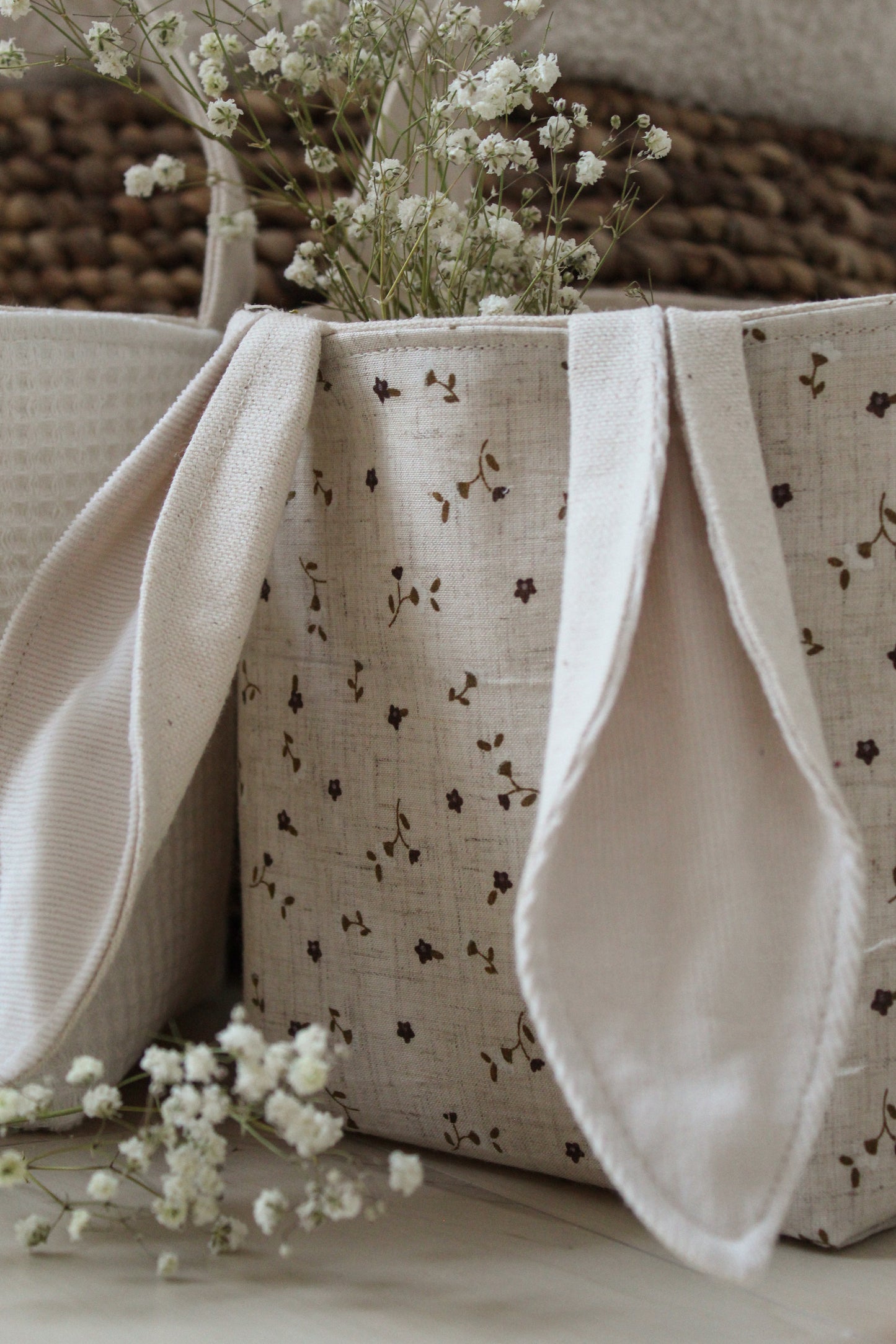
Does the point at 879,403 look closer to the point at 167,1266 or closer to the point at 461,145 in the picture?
the point at 461,145

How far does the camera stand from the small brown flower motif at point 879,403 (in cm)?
43

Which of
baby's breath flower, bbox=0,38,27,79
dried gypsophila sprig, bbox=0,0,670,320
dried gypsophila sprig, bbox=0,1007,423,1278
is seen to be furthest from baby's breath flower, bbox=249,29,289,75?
dried gypsophila sprig, bbox=0,1007,423,1278

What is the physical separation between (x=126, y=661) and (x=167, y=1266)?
0.22 meters

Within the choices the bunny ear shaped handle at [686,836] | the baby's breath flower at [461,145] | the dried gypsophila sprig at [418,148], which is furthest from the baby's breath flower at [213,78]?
the bunny ear shaped handle at [686,836]

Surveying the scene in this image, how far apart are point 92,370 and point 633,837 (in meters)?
0.34

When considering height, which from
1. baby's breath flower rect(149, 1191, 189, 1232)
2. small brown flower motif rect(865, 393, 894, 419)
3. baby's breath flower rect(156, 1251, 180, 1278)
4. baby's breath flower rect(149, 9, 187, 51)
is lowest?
baby's breath flower rect(156, 1251, 180, 1278)

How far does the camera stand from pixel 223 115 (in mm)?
534

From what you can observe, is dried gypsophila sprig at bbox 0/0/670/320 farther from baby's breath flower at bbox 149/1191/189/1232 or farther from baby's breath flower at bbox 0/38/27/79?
baby's breath flower at bbox 149/1191/189/1232

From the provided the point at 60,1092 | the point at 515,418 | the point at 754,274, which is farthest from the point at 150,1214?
the point at 754,274

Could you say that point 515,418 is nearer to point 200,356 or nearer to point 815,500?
point 815,500

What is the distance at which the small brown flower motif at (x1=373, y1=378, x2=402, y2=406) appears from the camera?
1.57 ft

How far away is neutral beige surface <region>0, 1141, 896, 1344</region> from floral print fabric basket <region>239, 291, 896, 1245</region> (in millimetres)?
28

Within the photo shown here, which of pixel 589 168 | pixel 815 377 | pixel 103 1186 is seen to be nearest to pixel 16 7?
pixel 589 168

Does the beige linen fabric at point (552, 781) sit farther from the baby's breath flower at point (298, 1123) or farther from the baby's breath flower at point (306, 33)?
the baby's breath flower at point (306, 33)
